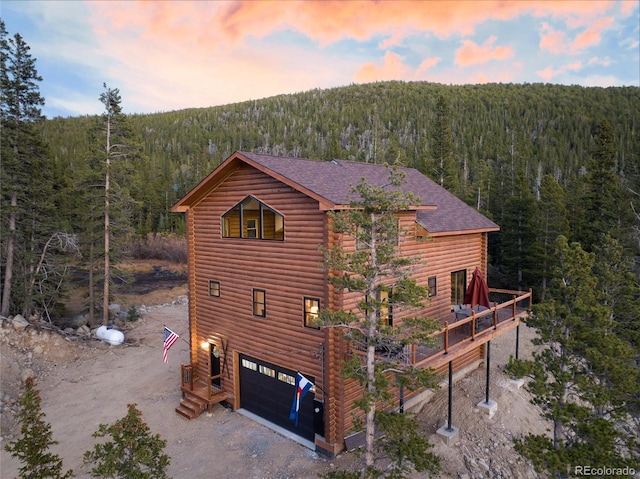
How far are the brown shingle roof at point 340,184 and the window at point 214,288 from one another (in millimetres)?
3274

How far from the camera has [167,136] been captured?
401 ft

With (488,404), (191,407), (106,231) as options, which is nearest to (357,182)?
(488,404)

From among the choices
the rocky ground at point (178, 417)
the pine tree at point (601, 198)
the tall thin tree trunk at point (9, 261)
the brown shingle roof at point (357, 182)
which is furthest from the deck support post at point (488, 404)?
the tall thin tree trunk at point (9, 261)

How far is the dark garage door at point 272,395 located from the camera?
496 inches

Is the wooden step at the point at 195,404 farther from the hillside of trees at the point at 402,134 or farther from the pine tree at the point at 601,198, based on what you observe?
the hillside of trees at the point at 402,134

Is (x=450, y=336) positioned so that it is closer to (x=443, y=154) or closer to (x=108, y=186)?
(x=108, y=186)

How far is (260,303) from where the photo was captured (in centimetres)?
1341

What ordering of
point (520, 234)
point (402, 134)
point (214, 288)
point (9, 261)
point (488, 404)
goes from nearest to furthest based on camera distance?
point (488, 404) < point (214, 288) < point (9, 261) < point (520, 234) < point (402, 134)

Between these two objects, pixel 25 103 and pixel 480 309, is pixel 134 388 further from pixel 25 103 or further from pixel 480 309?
pixel 25 103

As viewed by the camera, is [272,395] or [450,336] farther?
[450,336]

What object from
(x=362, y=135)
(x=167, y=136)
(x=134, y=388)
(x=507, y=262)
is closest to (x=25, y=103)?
(x=134, y=388)

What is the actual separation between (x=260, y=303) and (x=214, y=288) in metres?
2.77

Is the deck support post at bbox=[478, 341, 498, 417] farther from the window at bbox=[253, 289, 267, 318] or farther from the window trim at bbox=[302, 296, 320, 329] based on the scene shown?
the window at bbox=[253, 289, 267, 318]

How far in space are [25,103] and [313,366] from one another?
22978mm
